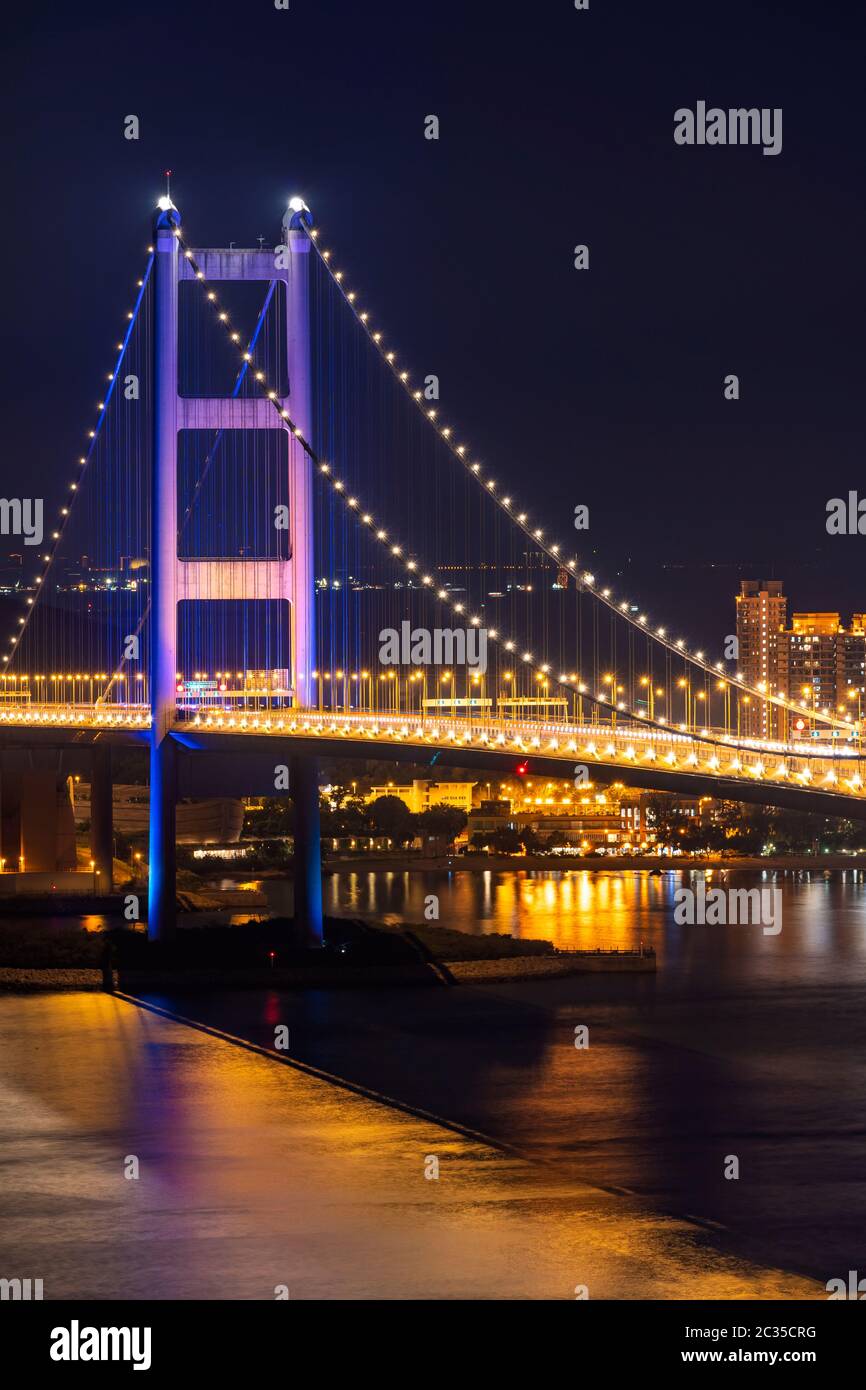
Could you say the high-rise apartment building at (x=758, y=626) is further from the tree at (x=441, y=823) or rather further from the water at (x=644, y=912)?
the tree at (x=441, y=823)

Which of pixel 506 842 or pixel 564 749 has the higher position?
pixel 564 749

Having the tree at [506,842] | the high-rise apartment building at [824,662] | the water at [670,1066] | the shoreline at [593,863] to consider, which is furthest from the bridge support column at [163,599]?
the tree at [506,842]

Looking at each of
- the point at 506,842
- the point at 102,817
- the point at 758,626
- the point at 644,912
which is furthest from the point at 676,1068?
the point at 758,626

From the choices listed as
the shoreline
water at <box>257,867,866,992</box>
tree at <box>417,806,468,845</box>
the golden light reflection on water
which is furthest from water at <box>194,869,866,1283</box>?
tree at <box>417,806,468,845</box>

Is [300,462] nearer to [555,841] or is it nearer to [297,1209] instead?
[297,1209]

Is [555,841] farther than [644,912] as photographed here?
Yes

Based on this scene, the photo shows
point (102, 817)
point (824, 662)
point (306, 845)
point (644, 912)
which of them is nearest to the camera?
point (306, 845)
